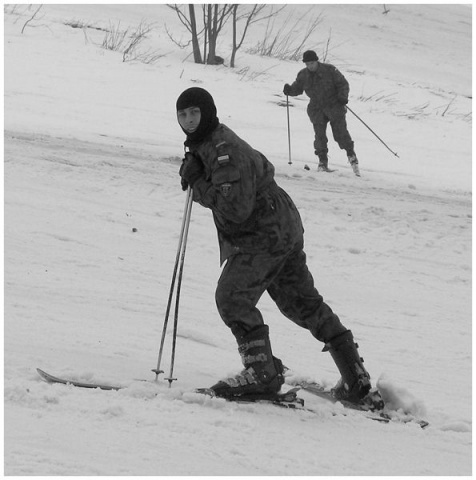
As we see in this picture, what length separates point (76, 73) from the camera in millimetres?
18297

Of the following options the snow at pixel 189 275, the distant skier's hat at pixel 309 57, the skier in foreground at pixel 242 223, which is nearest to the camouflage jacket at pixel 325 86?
the distant skier's hat at pixel 309 57

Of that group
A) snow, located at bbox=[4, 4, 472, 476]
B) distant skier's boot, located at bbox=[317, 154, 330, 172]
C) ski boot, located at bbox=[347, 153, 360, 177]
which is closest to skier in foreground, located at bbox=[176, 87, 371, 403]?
snow, located at bbox=[4, 4, 472, 476]

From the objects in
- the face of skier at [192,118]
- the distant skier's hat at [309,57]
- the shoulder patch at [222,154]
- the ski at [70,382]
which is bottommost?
the ski at [70,382]

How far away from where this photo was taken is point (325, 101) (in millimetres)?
13562

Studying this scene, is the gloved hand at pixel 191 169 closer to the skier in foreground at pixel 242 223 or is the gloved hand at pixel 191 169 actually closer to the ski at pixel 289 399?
the skier in foreground at pixel 242 223

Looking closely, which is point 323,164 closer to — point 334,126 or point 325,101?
point 334,126

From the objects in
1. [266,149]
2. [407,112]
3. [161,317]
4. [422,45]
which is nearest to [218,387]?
[161,317]

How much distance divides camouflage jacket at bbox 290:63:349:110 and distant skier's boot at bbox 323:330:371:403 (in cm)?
828

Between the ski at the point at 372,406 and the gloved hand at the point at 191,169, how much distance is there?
1.35 metres

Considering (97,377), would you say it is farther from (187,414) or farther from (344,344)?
(344,344)

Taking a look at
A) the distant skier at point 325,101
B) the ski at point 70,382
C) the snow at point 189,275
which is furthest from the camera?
the distant skier at point 325,101

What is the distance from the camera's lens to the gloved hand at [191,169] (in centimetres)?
507

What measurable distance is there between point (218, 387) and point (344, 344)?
2.56ft

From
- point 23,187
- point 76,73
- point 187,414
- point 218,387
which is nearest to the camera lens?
point 187,414
